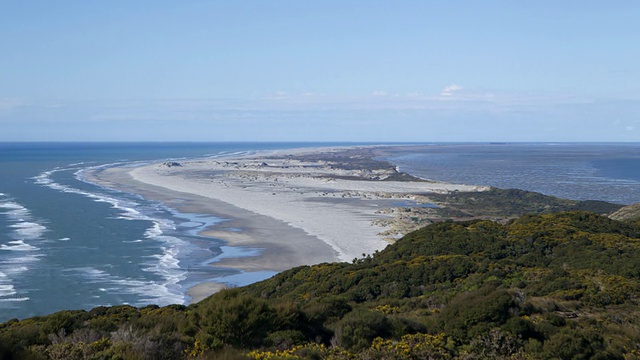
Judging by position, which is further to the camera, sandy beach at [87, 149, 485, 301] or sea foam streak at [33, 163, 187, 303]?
sandy beach at [87, 149, 485, 301]

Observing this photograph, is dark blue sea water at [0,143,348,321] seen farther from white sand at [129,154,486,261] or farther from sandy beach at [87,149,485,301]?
white sand at [129,154,486,261]

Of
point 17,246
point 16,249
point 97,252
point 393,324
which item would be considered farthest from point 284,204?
point 393,324

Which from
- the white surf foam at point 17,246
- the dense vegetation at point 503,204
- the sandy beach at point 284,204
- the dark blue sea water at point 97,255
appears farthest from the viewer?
the dense vegetation at point 503,204


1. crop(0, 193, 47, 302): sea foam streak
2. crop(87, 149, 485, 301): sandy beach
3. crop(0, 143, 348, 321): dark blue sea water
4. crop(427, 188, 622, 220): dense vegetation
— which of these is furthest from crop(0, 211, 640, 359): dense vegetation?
crop(427, 188, 622, 220): dense vegetation

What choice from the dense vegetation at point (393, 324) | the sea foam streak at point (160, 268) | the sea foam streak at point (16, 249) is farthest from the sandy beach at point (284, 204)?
the dense vegetation at point (393, 324)

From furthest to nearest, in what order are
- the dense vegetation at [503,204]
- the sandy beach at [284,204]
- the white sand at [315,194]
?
1. the dense vegetation at [503,204]
2. the white sand at [315,194]
3. the sandy beach at [284,204]

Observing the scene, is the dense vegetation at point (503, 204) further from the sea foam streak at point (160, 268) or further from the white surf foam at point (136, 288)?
the white surf foam at point (136, 288)
